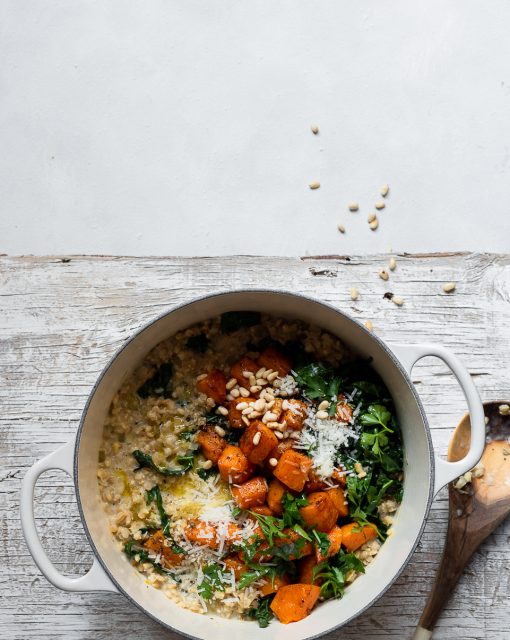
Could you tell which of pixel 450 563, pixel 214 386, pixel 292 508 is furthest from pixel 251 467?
pixel 450 563

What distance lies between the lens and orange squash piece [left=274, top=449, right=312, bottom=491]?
211 centimetres

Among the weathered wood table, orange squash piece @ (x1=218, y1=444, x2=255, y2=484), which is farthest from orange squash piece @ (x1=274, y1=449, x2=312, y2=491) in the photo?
the weathered wood table

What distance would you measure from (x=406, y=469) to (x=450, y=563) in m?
0.37

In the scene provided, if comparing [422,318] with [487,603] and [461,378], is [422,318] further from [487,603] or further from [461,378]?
[487,603]

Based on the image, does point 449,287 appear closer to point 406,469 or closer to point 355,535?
point 406,469

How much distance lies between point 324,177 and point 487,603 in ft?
5.33

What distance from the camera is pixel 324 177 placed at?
259cm

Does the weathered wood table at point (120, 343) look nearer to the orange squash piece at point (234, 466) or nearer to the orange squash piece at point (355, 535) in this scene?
the orange squash piece at point (355, 535)

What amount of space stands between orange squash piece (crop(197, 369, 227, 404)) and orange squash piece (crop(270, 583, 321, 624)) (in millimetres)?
632

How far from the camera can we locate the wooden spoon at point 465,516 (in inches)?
88.3

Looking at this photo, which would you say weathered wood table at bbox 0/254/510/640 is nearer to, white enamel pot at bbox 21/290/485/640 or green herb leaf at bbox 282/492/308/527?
white enamel pot at bbox 21/290/485/640

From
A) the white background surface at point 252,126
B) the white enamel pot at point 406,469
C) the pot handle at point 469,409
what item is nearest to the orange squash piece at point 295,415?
the white enamel pot at point 406,469

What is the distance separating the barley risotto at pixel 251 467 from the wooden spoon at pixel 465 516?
8.8 inches

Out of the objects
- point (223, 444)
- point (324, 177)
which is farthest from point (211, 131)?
point (223, 444)
